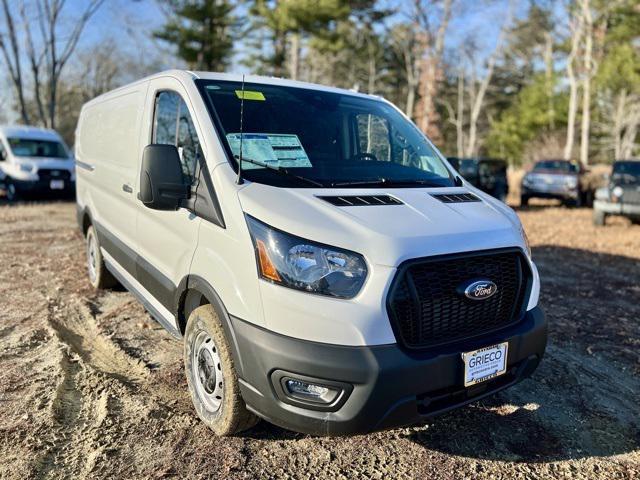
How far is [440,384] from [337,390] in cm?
50

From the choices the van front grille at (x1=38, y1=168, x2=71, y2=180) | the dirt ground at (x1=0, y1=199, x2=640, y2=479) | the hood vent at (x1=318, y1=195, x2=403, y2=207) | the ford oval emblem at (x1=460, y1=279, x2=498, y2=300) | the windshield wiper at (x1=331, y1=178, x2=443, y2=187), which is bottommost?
the dirt ground at (x1=0, y1=199, x2=640, y2=479)

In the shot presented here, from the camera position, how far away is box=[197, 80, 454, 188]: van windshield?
2.94m

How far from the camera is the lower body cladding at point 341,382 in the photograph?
7.43 ft

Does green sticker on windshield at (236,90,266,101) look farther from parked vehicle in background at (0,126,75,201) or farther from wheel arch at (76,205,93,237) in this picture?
parked vehicle in background at (0,126,75,201)

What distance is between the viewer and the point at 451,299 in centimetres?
251

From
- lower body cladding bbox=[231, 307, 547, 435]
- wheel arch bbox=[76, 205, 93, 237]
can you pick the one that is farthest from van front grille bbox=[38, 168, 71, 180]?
lower body cladding bbox=[231, 307, 547, 435]

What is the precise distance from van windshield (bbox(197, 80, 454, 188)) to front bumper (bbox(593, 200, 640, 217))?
33.7 feet

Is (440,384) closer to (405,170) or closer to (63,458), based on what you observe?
(405,170)

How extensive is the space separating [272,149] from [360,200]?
674 millimetres

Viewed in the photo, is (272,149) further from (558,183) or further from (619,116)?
(619,116)

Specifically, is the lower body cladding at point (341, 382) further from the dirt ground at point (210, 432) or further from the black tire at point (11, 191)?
the black tire at point (11, 191)

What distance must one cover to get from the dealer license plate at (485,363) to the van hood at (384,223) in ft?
1.72

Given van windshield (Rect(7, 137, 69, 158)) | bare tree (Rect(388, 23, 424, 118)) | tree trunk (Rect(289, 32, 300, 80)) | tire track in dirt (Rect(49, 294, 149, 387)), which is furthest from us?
bare tree (Rect(388, 23, 424, 118))

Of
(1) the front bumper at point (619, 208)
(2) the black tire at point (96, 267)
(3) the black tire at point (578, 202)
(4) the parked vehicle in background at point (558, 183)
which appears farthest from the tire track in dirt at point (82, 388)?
(3) the black tire at point (578, 202)
